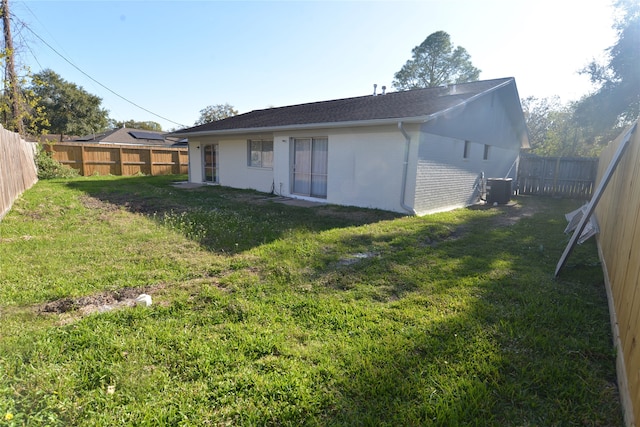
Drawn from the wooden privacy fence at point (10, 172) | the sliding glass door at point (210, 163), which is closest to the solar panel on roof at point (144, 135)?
the sliding glass door at point (210, 163)

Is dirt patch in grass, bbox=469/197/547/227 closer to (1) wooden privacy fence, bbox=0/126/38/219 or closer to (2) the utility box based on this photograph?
(2) the utility box

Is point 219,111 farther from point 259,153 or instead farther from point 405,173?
point 405,173

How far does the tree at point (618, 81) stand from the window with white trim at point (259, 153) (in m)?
19.0

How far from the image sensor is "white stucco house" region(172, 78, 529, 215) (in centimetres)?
873

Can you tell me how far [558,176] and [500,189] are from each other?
Answer: 492 centimetres

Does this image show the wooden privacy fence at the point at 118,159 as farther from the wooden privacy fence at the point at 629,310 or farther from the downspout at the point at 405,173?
the wooden privacy fence at the point at 629,310

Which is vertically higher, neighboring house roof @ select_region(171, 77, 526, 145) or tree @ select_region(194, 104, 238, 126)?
tree @ select_region(194, 104, 238, 126)

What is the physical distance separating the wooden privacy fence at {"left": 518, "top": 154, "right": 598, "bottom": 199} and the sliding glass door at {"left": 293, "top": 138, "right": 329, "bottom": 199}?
10492 mm

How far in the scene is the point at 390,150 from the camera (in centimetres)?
884

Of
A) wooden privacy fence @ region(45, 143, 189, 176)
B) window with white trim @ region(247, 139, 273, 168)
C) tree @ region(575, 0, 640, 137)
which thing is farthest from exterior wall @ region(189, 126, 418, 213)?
tree @ region(575, 0, 640, 137)

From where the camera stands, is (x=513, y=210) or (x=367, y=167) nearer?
(x=367, y=167)

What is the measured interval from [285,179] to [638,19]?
20288mm

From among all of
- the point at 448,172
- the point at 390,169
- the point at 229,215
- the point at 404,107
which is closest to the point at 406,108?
the point at 404,107

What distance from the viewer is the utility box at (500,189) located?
38.3ft
